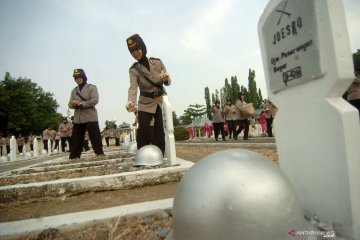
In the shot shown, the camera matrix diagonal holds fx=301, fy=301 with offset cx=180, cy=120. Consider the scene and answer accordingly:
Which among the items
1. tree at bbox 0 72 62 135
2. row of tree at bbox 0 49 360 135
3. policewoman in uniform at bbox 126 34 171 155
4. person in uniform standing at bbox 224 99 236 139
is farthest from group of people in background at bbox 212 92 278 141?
tree at bbox 0 72 62 135

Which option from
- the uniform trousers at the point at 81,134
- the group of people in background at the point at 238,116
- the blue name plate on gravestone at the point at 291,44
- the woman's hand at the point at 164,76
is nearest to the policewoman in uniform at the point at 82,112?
the uniform trousers at the point at 81,134

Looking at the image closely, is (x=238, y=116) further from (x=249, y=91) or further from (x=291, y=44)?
(x=249, y=91)

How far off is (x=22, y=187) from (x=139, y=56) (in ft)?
11.0

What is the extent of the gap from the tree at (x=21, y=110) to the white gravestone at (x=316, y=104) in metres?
63.5

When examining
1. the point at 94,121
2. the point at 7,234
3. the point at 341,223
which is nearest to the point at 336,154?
the point at 341,223

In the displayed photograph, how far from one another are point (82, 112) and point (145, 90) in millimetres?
2775

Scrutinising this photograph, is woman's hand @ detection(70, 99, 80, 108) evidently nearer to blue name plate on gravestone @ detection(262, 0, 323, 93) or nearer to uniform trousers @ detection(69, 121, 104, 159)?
uniform trousers @ detection(69, 121, 104, 159)

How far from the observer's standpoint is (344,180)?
1.88 metres

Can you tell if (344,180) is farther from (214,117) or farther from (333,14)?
(214,117)

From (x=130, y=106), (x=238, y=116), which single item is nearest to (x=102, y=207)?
(x=130, y=106)

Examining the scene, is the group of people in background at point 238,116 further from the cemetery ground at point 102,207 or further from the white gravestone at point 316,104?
the white gravestone at point 316,104

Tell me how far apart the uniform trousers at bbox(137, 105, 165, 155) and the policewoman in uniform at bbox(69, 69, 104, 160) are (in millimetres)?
2330

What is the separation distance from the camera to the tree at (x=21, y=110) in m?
57.9

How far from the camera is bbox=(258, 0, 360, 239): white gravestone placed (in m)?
1.86
